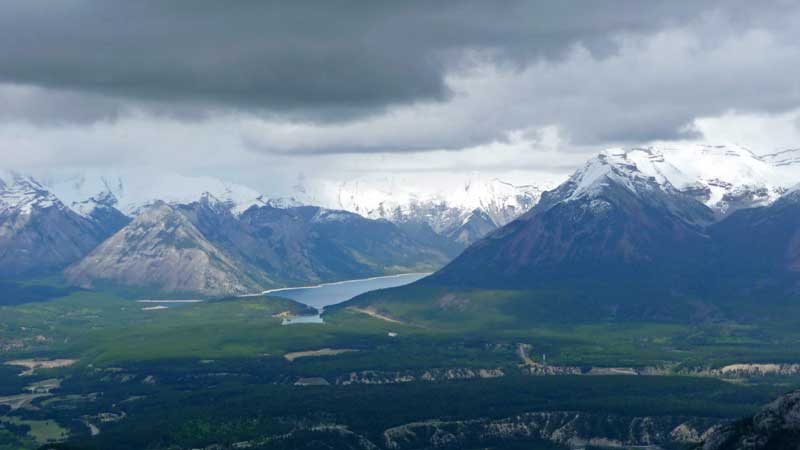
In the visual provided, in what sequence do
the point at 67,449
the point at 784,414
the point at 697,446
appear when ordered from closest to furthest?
the point at 784,414 < the point at 697,446 < the point at 67,449

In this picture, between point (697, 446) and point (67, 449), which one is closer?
point (697, 446)

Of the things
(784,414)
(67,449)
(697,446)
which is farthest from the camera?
(67,449)

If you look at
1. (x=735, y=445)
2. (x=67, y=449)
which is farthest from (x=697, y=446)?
(x=67, y=449)

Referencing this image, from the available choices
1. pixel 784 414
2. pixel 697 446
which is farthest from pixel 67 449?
pixel 784 414

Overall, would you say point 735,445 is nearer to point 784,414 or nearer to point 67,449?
point 784,414

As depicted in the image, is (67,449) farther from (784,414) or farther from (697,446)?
(784,414)

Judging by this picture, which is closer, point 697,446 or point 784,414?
point 784,414
